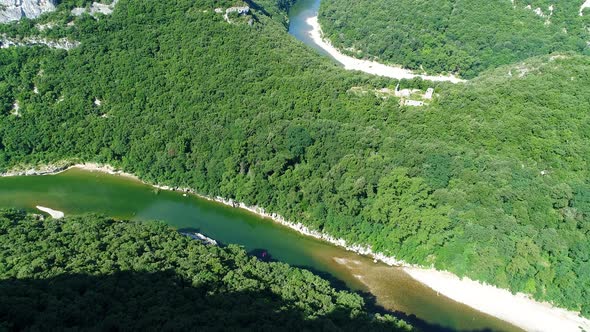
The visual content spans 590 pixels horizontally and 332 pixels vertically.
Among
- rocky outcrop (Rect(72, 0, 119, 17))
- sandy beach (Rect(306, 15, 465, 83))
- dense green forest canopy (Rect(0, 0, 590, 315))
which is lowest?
dense green forest canopy (Rect(0, 0, 590, 315))

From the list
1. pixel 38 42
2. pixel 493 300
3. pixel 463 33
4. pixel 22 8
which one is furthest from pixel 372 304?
pixel 463 33

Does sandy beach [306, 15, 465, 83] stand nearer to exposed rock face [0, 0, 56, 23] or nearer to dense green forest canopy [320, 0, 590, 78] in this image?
dense green forest canopy [320, 0, 590, 78]

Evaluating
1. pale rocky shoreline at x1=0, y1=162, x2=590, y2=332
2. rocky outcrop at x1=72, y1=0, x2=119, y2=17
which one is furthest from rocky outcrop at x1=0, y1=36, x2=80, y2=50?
pale rocky shoreline at x1=0, y1=162, x2=590, y2=332

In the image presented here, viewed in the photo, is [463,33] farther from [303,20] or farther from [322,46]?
[303,20]

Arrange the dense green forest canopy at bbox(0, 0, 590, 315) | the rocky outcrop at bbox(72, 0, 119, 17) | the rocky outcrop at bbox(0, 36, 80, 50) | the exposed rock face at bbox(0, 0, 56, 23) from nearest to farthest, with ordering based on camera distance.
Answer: the dense green forest canopy at bbox(0, 0, 590, 315)
the rocky outcrop at bbox(0, 36, 80, 50)
the exposed rock face at bbox(0, 0, 56, 23)
the rocky outcrop at bbox(72, 0, 119, 17)

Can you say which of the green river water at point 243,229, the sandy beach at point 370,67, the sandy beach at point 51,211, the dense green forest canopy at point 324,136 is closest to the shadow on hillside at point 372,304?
the green river water at point 243,229

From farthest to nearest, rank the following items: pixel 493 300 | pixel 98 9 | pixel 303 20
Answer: pixel 303 20, pixel 98 9, pixel 493 300

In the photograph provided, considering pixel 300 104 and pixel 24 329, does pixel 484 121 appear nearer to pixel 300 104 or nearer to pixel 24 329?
pixel 300 104
